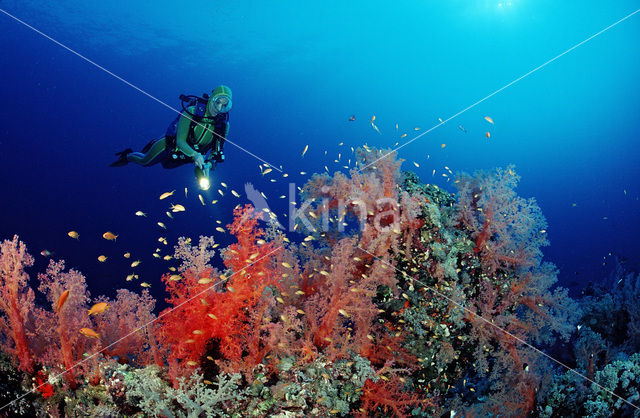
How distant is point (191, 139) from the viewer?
675cm

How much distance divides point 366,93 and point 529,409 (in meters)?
69.9

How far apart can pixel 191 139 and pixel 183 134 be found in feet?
0.90

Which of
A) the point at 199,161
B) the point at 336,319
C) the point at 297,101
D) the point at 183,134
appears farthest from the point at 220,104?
the point at 297,101

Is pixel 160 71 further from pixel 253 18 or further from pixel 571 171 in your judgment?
pixel 571 171

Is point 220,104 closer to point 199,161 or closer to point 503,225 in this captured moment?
point 199,161

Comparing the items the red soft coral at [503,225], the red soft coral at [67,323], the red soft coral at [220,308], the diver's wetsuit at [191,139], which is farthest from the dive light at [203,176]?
the red soft coral at [503,225]

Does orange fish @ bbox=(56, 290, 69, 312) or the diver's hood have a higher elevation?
the diver's hood

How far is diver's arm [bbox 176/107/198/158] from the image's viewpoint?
20.8ft

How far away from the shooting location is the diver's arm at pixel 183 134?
6327mm

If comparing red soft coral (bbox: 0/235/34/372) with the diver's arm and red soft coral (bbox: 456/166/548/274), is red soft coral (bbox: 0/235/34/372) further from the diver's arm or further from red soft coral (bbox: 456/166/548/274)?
red soft coral (bbox: 456/166/548/274)

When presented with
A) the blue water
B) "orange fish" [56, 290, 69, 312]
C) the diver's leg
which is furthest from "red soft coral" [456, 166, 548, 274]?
the blue water

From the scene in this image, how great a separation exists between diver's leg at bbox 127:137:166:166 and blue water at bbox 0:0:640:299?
1708 centimetres

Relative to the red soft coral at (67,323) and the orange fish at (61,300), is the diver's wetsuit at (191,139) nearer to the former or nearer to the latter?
the red soft coral at (67,323)

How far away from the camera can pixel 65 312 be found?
4.17 metres
